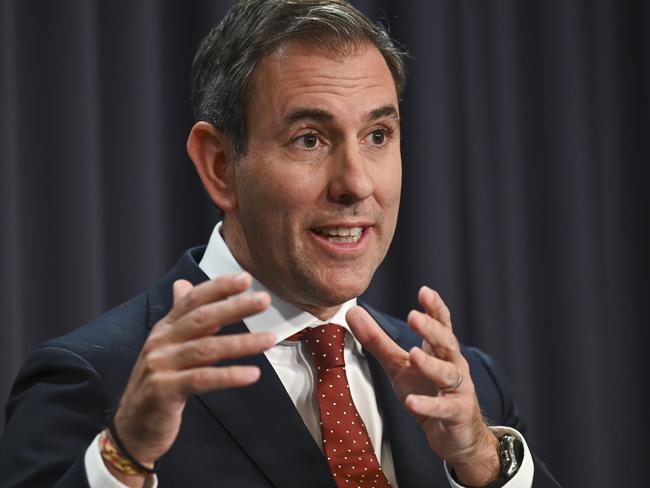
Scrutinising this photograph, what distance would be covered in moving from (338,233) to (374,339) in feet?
0.92

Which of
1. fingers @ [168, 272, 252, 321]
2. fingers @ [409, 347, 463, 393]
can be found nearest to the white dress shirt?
fingers @ [409, 347, 463, 393]

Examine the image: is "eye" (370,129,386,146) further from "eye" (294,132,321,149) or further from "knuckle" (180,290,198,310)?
"knuckle" (180,290,198,310)

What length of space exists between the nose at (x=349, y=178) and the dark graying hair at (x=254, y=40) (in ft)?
0.57

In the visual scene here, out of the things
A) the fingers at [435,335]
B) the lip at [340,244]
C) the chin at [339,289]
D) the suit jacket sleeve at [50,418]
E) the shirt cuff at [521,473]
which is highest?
the lip at [340,244]

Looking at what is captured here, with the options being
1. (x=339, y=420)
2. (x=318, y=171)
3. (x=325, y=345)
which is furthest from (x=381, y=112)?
(x=339, y=420)

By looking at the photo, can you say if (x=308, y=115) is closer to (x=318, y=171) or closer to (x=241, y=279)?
(x=318, y=171)

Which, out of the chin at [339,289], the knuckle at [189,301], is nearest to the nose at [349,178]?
the chin at [339,289]

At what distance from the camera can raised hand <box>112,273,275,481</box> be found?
1.21m

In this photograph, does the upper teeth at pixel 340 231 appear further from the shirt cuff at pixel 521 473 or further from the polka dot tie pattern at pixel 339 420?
the shirt cuff at pixel 521 473

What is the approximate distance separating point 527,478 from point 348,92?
0.68m

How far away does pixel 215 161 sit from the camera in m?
1.82

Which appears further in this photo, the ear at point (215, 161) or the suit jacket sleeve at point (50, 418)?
the ear at point (215, 161)

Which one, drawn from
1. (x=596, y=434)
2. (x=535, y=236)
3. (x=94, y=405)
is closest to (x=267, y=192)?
(x=94, y=405)

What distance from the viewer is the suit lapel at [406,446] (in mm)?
1689
